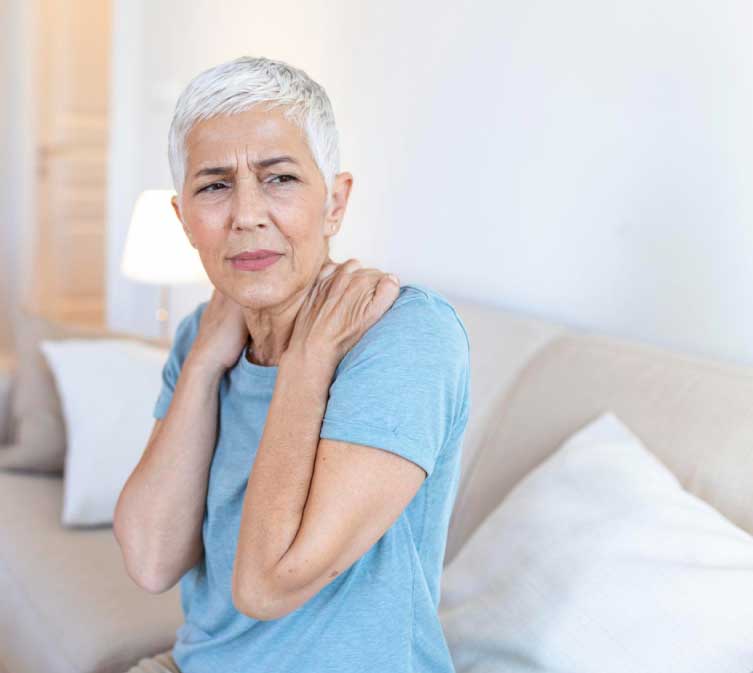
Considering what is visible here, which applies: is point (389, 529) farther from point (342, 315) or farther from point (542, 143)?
point (542, 143)

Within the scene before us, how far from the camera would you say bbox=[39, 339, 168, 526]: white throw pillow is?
2.25 m

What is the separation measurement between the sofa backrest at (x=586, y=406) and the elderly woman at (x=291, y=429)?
0.48 m

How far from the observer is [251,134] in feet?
3.96

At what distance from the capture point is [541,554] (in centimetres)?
146

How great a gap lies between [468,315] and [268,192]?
961 mm

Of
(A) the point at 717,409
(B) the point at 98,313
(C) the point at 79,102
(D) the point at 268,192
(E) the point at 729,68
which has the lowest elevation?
(B) the point at 98,313

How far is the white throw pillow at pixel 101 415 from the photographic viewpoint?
7.39 ft

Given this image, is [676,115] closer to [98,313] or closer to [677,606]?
[677,606]

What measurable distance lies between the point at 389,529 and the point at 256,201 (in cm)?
41

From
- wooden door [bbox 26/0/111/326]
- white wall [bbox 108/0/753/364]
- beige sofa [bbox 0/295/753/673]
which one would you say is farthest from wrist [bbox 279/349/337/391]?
wooden door [bbox 26/0/111/326]

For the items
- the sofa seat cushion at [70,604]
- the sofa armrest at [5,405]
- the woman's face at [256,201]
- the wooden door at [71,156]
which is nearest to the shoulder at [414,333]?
the woman's face at [256,201]

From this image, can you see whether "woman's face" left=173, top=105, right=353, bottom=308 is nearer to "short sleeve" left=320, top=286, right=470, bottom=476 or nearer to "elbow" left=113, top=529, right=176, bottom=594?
"short sleeve" left=320, top=286, right=470, bottom=476

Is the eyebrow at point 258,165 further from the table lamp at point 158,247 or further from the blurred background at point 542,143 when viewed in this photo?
the table lamp at point 158,247

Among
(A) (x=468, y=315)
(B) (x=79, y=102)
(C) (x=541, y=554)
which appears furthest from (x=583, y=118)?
(B) (x=79, y=102)
